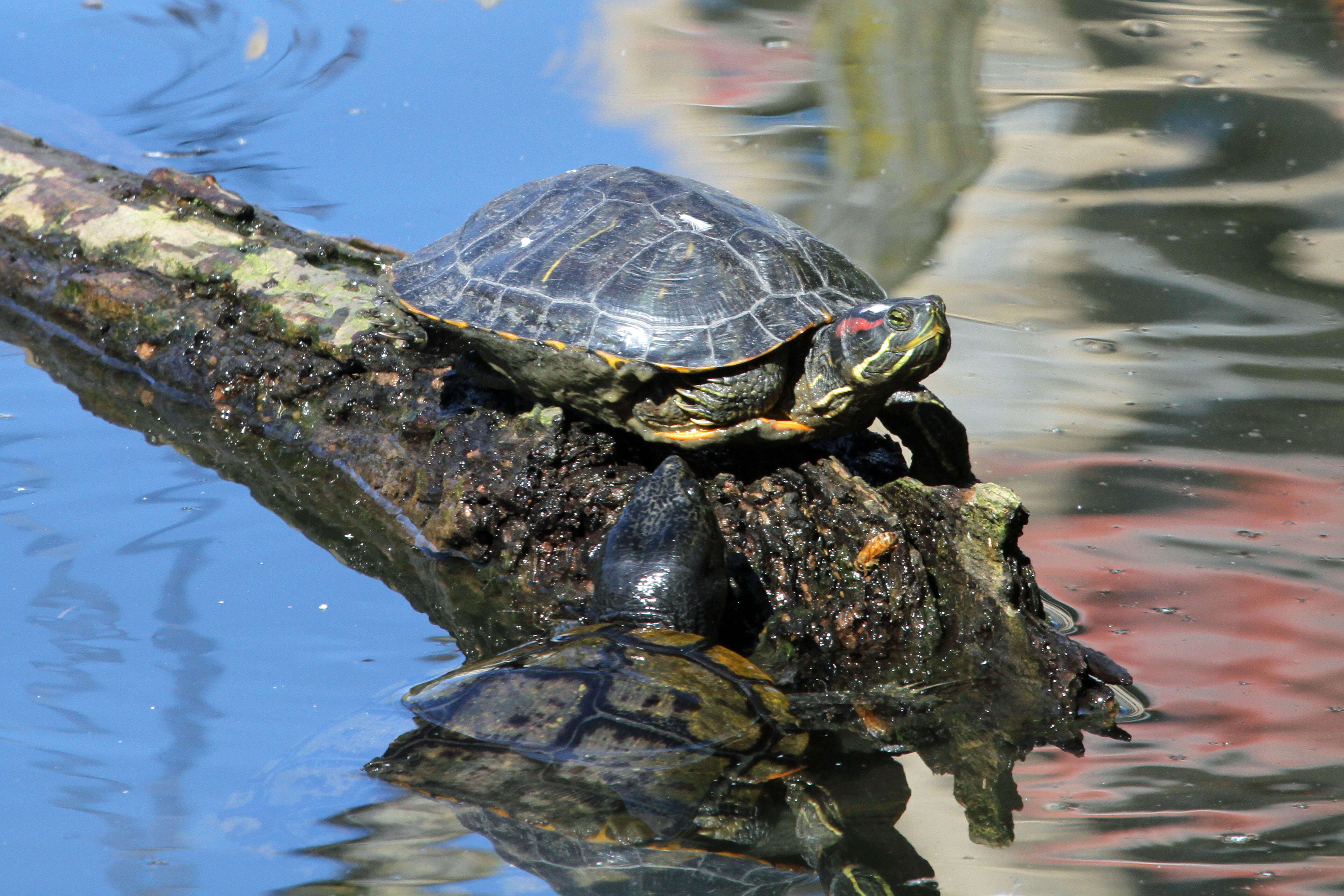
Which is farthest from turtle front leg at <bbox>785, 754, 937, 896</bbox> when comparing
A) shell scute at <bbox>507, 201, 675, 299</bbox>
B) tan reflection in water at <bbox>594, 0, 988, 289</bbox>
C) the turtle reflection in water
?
tan reflection in water at <bbox>594, 0, 988, 289</bbox>

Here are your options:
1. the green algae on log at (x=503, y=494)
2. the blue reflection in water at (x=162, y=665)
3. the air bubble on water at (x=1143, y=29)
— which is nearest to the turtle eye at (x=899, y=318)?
the green algae on log at (x=503, y=494)

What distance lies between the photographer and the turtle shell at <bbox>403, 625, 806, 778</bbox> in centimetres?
337

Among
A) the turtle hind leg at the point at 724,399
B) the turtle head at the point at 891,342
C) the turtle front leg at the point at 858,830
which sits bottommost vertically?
the turtle front leg at the point at 858,830

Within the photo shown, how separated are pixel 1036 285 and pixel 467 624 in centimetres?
445

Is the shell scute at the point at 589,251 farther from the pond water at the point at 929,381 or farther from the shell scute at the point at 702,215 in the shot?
the pond water at the point at 929,381

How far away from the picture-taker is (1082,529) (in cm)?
508

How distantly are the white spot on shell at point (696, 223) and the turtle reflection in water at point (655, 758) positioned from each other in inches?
37.1

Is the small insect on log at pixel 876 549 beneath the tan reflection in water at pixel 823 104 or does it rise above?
beneath

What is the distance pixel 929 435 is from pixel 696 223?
3.76 ft

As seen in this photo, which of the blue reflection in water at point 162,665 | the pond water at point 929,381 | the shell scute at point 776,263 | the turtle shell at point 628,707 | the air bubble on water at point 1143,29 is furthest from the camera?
the air bubble on water at point 1143,29

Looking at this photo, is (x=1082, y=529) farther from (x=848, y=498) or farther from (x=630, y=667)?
(x=630, y=667)

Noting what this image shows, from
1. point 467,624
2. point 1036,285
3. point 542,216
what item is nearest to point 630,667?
point 467,624

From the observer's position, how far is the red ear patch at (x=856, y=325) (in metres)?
3.83

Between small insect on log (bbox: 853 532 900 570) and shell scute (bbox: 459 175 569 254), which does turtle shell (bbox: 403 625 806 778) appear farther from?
shell scute (bbox: 459 175 569 254)
